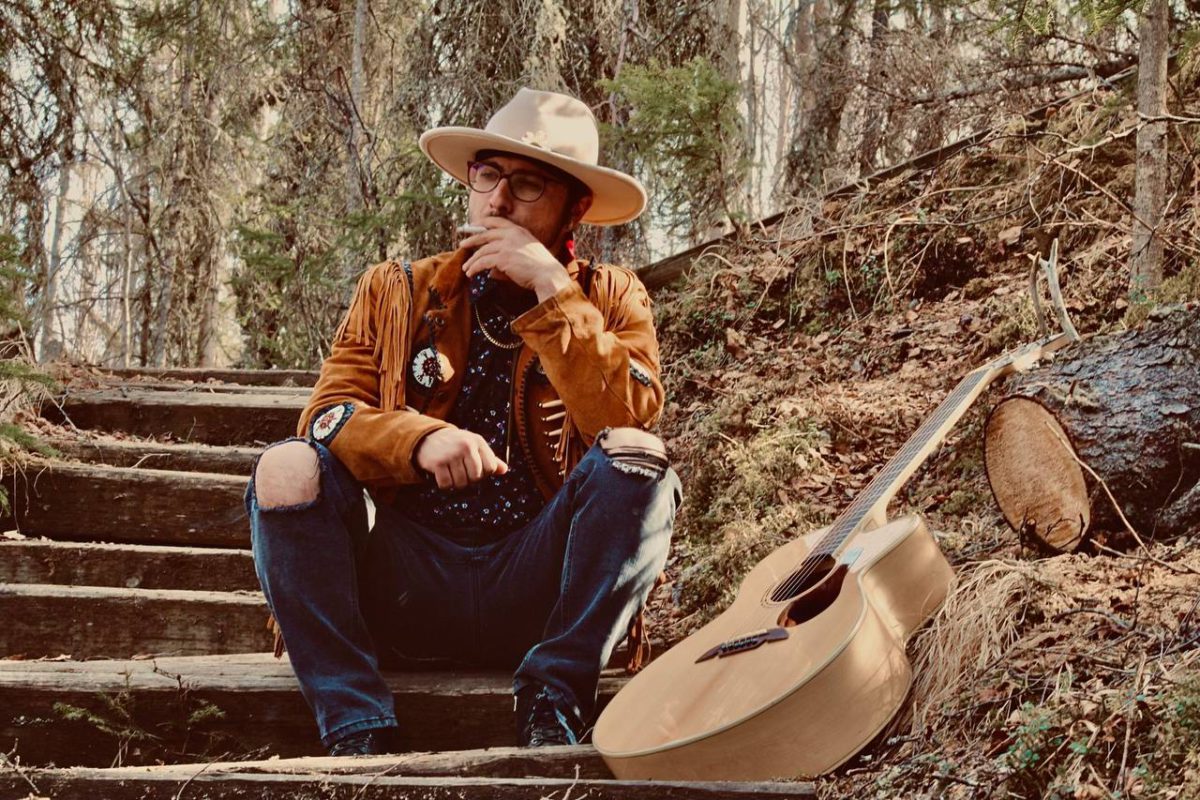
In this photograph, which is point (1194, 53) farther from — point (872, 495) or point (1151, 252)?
point (872, 495)

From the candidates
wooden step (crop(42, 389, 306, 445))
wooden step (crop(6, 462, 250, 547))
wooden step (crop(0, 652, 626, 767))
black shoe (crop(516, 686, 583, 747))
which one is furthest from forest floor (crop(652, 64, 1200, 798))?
wooden step (crop(42, 389, 306, 445))

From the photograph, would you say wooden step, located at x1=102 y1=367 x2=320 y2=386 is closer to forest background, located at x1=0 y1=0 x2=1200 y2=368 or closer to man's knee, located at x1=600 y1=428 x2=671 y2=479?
forest background, located at x1=0 y1=0 x2=1200 y2=368

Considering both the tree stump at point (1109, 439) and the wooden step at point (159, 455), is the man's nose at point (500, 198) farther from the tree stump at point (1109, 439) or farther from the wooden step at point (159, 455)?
the wooden step at point (159, 455)

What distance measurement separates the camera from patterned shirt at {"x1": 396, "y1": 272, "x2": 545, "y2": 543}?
2.75 meters

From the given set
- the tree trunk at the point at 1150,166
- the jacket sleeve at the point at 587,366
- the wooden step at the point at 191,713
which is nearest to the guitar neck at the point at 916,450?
the jacket sleeve at the point at 587,366

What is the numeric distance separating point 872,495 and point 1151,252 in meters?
1.48

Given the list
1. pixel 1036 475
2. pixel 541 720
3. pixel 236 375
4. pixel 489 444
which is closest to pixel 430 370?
pixel 489 444

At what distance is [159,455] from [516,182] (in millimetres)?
2137

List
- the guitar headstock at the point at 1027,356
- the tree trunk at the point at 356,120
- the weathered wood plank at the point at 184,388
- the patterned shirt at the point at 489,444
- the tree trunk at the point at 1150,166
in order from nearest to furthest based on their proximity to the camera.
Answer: the patterned shirt at the point at 489,444, the guitar headstock at the point at 1027,356, the tree trunk at the point at 1150,166, the weathered wood plank at the point at 184,388, the tree trunk at the point at 356,120

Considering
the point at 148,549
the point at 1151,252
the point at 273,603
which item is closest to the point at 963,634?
the point at 273,603

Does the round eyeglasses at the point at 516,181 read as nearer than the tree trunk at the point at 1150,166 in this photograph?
Yes

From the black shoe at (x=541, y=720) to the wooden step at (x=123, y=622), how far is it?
47.0 inches

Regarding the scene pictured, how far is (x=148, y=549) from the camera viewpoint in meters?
3.73

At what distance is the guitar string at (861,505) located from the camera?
2.57m
